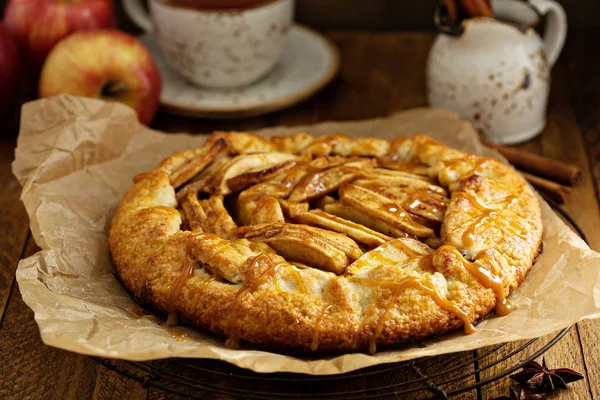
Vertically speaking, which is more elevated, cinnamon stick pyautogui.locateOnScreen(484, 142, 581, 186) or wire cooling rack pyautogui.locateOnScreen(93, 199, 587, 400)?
wire cooling rack pyautogui.locateOnScreen(93, 199, 587, 400)

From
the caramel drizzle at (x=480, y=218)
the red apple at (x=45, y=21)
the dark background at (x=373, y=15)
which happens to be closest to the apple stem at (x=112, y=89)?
the red apple at (x=45, y=21)

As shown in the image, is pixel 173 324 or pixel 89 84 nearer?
pixel 173 324

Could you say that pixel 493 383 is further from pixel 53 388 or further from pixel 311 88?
pixel 311 88

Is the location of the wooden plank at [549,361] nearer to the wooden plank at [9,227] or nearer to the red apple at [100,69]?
the wooden plank at [9,227]

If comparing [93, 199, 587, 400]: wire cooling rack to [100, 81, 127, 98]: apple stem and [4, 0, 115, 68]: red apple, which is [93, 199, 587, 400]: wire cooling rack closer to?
[100, 81, 127, 98]: apple stem

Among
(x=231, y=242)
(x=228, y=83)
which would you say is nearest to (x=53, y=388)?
(x=231, y=242)

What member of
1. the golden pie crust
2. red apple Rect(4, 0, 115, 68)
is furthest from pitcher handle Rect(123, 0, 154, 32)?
the golden pie crust
